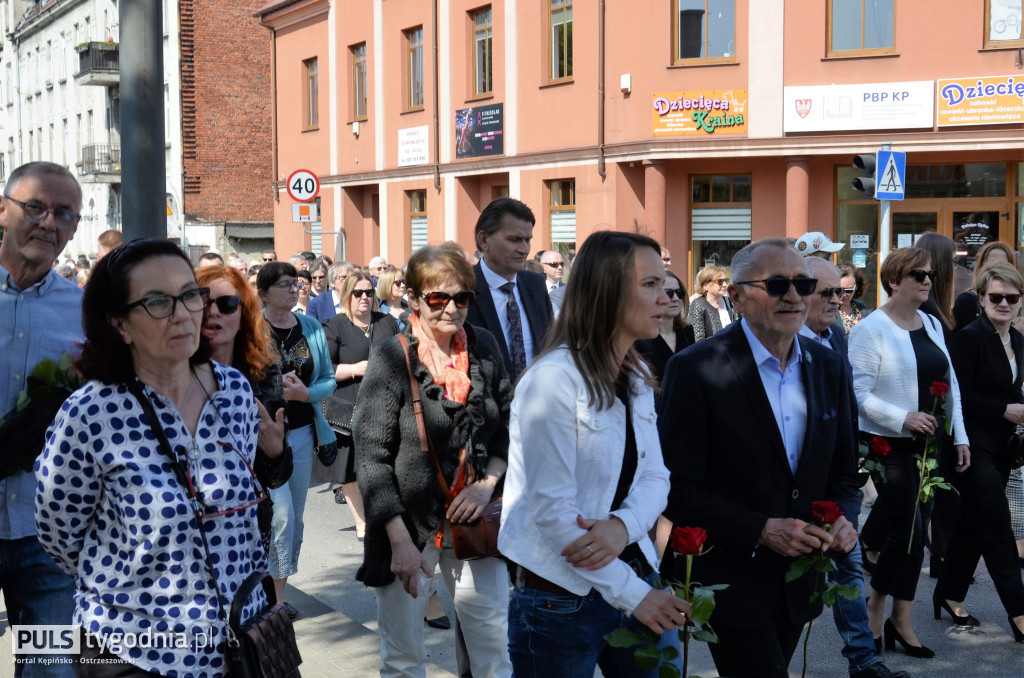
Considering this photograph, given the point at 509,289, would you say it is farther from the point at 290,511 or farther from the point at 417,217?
the point at 417,217

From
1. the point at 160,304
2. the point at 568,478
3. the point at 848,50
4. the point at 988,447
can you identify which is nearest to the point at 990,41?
the point at 848,50

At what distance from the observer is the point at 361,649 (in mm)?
5867

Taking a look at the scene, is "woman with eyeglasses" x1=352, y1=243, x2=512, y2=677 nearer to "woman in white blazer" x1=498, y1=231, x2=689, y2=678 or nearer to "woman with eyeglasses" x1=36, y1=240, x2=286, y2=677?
"woman in white blazer" x1=498, y1=231, x2=689, y2=678

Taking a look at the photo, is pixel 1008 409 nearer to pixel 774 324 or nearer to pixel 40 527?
pixel 774 324

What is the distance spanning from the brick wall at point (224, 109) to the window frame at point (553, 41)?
1775 cm

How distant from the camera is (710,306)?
1052 cm

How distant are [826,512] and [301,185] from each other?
19.2m

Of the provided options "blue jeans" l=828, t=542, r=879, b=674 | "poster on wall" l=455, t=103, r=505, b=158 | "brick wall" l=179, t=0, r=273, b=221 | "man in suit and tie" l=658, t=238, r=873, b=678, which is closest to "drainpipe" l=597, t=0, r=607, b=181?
"poster on wall" l=455, t=103, r=505, b=158

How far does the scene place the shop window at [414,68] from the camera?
27469mm

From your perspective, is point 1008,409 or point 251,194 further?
point 251,194

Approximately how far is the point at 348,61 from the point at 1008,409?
25978 millimetres

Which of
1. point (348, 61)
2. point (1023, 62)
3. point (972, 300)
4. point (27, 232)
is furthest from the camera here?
point (348, 61)

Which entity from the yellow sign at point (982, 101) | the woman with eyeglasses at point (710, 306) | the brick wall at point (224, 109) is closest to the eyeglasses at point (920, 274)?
the woman with eyeglasses at point (710, 306)

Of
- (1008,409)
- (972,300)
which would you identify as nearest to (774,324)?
(1008,409)
